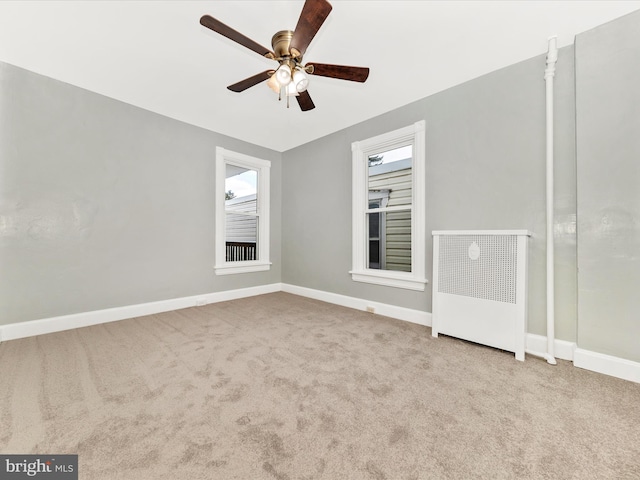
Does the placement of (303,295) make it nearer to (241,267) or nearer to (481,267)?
(241,267)

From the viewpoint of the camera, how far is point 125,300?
10.2ft

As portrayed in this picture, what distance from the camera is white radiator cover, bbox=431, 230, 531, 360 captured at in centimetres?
215

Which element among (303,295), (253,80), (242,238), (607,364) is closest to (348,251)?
(303,295)

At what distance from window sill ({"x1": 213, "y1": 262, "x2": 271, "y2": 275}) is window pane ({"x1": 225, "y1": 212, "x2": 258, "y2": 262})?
0.25 m

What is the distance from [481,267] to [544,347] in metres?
0.80

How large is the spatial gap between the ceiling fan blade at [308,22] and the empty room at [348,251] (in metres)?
0.01

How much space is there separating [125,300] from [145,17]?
2.87 meters

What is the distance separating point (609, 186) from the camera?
1931 millimetres

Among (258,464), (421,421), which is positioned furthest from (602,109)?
(258,464)

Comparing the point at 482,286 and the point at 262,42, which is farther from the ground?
the point at 262,42

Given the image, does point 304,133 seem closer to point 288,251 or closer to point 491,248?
point 288,251

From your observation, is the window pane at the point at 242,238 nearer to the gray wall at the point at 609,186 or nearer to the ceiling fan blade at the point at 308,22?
the ceiling fan blade at the point at 308,22

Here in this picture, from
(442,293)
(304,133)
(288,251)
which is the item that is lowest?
(442,293)

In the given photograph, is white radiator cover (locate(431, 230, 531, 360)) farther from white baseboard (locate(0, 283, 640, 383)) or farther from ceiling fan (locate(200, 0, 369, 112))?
ceiling fan (locate(200, 0, 369, 112))
